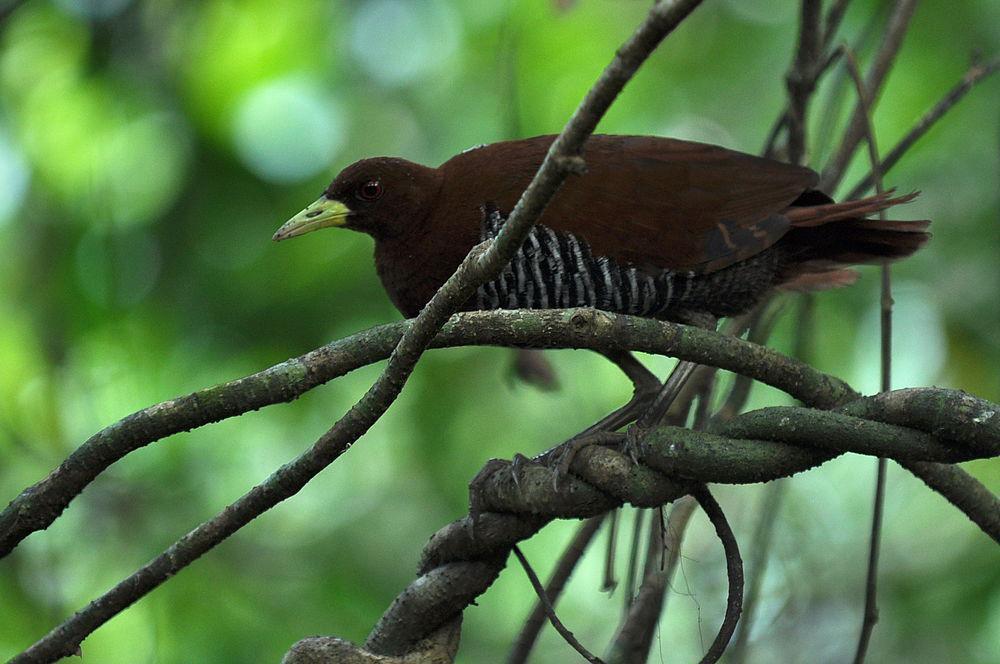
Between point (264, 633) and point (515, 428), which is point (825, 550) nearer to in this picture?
point (515, 428)

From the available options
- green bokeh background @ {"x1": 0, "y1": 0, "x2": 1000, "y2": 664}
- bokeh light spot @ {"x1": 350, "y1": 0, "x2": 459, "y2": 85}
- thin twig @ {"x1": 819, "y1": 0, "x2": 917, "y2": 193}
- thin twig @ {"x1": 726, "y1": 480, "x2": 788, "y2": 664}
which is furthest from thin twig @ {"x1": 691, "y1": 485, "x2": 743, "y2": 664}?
bokeh light spot @ {"x1": 350, "y1": 0, "x2": 459, "y2": 85}

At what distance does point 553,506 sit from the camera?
174 cm

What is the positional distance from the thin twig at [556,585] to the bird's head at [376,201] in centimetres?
78

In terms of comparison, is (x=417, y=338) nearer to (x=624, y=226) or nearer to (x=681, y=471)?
(x=681, y=471)

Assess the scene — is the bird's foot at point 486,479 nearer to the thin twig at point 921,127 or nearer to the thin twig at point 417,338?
the thin twig at point 417,338

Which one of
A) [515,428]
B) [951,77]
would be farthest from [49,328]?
[951,77]

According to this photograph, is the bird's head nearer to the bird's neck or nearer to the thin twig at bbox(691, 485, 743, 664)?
the bird's neck

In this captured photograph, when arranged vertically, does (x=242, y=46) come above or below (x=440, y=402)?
above

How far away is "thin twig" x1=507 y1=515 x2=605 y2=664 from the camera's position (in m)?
2.34

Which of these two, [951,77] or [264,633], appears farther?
[951,77]

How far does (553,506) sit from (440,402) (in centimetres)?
231

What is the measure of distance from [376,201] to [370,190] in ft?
0.12

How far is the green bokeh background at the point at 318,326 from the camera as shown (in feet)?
11.6

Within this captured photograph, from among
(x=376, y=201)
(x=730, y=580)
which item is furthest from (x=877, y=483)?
(x=376, y=201)
